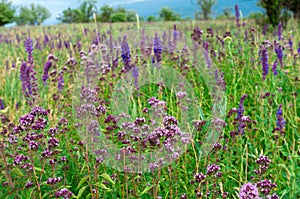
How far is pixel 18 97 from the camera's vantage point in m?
4.50

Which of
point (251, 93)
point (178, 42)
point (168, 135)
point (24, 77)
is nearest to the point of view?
point (168, 135)

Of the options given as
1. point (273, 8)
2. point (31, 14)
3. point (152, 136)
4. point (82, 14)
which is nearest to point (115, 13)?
point (82, 14)

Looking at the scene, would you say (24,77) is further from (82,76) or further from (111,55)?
(111,55)

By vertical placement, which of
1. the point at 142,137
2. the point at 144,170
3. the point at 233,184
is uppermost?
the point at 142,137

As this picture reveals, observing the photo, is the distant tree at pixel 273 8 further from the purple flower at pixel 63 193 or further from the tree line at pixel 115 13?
the purple flower at pixel 63 193

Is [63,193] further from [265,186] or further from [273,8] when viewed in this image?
[273,8]

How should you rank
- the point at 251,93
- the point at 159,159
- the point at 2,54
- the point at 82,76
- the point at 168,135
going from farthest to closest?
the point at 2,54 → the point at 251,93 → the point at 82,76 → the point at 159,159 → the point at 168,135

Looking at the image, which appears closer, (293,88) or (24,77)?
(24,77)

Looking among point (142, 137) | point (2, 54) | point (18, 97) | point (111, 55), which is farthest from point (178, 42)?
point (2, 54)

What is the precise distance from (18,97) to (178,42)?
7.14 ft

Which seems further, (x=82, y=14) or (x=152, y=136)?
(x=82, y=14)

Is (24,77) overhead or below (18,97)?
overhead

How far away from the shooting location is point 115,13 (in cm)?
5281

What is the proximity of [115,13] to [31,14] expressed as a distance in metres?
28.2
